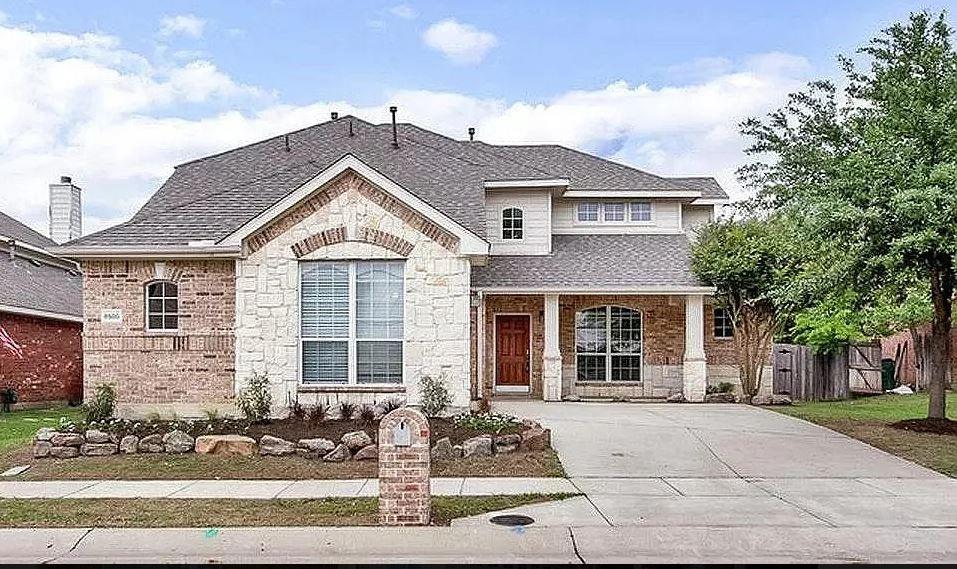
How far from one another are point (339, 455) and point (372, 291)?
4647 millimetres

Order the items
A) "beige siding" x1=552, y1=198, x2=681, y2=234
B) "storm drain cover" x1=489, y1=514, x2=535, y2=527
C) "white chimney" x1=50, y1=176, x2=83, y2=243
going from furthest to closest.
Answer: "white chimney" x1=50, y1=176, x2=83, y2=243 < "beige siding" x1=552, y1=198, x2=681, y2=234 < "storm drain cover" x1=489, y1=514, x2=535, y2=527

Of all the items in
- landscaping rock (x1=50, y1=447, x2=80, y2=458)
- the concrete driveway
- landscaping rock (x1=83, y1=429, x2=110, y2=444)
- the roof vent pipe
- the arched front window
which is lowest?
the concrete driveway

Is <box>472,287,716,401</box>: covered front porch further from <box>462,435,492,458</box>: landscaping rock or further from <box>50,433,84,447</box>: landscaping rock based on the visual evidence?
<box>50,433,84,447</box>: landscaping rock

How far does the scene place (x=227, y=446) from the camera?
43.8 feet

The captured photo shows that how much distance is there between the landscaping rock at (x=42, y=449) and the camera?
1348cm

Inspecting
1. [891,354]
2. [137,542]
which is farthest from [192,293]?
[891,354]

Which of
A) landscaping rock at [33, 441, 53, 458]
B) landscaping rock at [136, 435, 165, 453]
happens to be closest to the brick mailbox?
landscaping rock at [136, 435, 165, 453]

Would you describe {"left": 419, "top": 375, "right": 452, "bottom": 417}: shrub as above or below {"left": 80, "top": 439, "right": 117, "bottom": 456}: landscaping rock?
above

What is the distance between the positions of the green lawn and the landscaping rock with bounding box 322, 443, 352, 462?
18.1ft

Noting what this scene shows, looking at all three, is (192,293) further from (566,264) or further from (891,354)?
(891,354)

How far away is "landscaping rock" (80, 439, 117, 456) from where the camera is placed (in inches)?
531

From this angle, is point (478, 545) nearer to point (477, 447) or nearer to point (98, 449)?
point (477, 447)

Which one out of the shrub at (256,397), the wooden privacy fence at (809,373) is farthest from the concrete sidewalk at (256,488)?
the wooden privacy fence at (809,373)

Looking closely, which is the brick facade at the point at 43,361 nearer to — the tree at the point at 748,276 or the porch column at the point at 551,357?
the porch column at the point at 551,357
